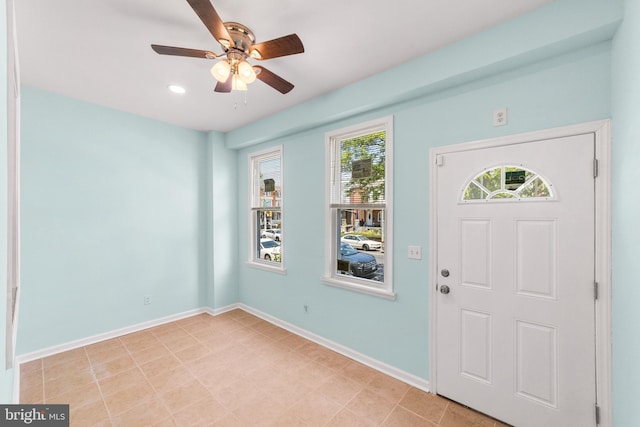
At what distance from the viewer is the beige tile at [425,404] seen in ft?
6.88

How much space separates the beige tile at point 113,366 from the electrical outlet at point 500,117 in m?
3.90

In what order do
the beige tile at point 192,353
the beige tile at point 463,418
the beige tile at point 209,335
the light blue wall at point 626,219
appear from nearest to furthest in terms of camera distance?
the light blue wall at point 626,219
the beige tile at point 463,418
the beige tile at point 192,353
the beige tile at point 209,335

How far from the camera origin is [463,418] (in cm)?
206

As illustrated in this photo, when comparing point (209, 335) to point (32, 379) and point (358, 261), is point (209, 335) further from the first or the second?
point (358, 261)

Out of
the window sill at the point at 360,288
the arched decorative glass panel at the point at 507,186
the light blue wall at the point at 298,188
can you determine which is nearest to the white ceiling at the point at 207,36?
the light blue wall at the point at 298,188

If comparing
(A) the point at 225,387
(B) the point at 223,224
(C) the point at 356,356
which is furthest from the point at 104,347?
(C) the point at 356,356

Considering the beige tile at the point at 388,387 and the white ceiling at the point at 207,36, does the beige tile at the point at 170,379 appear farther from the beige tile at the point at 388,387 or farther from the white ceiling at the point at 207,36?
the white ceiling at the point at 207,36

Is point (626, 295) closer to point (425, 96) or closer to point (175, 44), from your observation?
point (425, 96)

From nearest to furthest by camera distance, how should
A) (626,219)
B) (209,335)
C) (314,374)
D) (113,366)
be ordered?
(626,219), (314,374), (113,366), (209,335)

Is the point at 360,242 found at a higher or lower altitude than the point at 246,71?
lower

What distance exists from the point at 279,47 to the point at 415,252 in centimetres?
191

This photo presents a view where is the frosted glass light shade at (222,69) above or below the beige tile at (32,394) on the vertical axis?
above

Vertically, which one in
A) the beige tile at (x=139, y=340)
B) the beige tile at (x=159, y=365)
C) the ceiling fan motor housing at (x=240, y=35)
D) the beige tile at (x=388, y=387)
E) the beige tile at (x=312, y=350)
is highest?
the ceiling fan motor housing at (x=240, y=35)

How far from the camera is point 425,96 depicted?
7.82 ft
